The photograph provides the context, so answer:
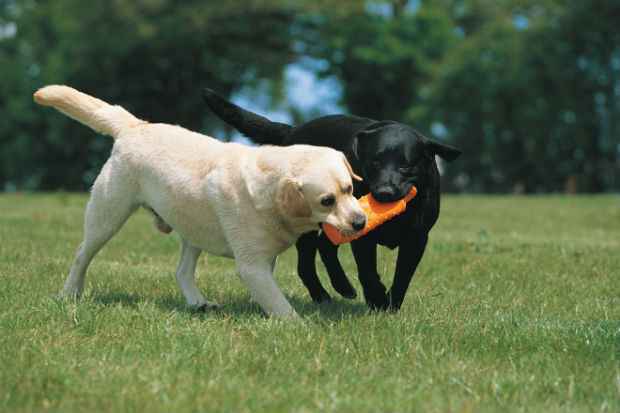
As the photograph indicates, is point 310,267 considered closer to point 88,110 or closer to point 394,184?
point 394,184

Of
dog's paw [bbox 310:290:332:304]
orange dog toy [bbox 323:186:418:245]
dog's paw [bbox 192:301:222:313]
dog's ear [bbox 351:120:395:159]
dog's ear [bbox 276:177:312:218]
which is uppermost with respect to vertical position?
dog's ear [bbox 351:120:395:159]

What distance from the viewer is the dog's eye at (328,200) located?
4359 mm

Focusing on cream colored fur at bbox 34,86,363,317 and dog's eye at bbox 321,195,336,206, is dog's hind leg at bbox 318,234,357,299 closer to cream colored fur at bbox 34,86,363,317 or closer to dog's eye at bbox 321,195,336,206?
cream colored fur at bbox 34,86,363,317

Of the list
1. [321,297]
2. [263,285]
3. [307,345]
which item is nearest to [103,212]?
[263,285]

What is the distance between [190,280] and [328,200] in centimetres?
155

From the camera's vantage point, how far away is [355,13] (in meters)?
36.9

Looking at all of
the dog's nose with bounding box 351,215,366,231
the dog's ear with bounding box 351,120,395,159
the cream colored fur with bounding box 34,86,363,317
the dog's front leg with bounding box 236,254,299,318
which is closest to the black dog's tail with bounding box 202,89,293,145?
the cream colored fur with bounding box 34,86,363,317

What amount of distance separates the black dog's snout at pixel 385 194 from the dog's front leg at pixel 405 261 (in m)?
0.49

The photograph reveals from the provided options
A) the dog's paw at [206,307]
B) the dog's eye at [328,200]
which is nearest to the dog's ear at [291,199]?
the dog's eye at [328,200]

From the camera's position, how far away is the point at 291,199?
4.44 meters

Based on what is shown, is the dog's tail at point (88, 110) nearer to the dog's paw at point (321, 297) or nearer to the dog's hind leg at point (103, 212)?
the dog's hind leg at point (103, 212)

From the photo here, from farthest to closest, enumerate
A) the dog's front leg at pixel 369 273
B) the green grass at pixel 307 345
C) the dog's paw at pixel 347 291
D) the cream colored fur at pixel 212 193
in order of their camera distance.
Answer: the dog's paw at pixel 347 291
the dog's front leg at pixel 369 273
the cream colored fur at pixel 212 193
the green grass at pixel 307 345

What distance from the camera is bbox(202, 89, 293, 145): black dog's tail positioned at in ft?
19.8

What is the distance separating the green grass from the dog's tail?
3.74ft
